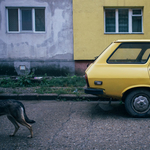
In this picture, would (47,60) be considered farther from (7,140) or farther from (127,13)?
(7,140)

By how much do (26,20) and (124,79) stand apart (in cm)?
844

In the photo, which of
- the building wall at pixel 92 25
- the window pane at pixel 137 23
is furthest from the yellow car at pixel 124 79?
the window pane at pixel 137 23

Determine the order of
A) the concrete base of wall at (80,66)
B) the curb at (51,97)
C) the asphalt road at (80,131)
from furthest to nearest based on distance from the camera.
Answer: the concrete base of wall at (80,66) → the curb at (51,97) → the asphalt road at (80,131)

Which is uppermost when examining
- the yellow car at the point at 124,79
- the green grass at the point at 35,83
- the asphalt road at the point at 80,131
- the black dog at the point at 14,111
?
the yellow car at the point at 124,79

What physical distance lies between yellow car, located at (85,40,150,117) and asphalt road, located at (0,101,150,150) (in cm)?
41

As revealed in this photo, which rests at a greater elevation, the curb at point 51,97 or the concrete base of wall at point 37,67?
the concrete base of wall at point 37,67

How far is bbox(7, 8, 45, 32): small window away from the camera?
36.9 feet

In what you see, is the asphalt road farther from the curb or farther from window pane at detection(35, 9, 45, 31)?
window pane at detection(35, 9, 45, 31)

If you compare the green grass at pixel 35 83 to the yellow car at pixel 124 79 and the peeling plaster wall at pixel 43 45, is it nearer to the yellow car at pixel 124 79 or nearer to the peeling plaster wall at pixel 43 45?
the peeling plaster wall at pixel 43 45

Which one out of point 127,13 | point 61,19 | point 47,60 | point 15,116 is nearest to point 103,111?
point 15,116

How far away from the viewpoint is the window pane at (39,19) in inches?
444

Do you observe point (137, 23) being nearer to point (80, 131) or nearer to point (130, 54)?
point (130, 54)

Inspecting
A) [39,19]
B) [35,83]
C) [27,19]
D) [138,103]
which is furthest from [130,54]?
[27,19]

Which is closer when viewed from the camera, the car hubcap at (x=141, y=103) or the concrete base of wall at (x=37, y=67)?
the car hubcap at (x=141, y=103)
